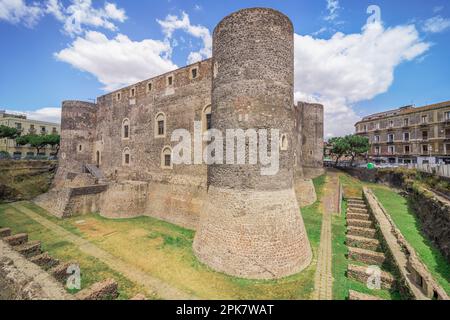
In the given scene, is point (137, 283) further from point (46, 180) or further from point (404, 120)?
point (404, 120)

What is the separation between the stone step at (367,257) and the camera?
9.70 m

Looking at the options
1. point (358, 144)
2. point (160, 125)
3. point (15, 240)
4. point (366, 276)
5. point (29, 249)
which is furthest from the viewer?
point (358, 144)

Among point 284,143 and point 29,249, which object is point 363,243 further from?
point 29,249

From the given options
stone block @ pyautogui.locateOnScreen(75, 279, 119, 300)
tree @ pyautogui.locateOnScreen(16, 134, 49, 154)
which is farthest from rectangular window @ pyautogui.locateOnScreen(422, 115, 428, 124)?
tree @ pyautogui.locateOnScreen(16, 134, 49, 154)

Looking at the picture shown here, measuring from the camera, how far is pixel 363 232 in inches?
499

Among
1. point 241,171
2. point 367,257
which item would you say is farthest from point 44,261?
point 367,257

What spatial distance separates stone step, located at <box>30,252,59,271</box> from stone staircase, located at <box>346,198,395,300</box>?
478 inches

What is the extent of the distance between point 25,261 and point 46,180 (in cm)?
2233

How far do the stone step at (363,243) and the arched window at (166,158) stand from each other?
40.5 ft

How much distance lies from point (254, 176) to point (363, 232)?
8273 mm

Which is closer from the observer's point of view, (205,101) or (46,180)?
(205,101)

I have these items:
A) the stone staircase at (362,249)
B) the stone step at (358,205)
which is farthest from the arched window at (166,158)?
the stone step at (358,205)

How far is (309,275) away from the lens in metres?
8.91
